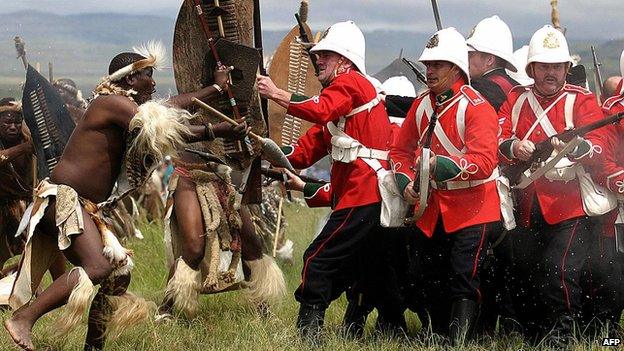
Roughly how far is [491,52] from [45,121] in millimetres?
3037

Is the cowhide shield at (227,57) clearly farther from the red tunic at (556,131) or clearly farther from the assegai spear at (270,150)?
the red tunic at (556,131)

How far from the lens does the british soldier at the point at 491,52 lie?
8.00 meters

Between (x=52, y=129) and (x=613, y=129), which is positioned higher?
(x=613, y=129)

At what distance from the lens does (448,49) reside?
23.4 feet

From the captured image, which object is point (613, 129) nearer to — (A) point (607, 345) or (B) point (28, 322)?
(A) point (607, 345)

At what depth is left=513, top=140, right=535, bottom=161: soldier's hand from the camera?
7160mm

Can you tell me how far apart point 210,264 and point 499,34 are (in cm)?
267

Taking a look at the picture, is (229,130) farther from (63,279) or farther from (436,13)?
(436,13)

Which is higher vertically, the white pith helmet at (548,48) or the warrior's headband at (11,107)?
the white pith helmet at (548,48)

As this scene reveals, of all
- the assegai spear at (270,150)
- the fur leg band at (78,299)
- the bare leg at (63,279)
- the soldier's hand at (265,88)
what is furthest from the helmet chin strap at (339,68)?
the fur leg band at (78,299)

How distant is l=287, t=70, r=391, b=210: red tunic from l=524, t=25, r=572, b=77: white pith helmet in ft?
3.31

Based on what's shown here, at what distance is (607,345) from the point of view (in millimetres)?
7191

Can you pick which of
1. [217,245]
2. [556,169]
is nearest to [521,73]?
[556,169]

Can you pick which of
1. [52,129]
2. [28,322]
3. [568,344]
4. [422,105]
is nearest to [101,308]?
[28,322]
